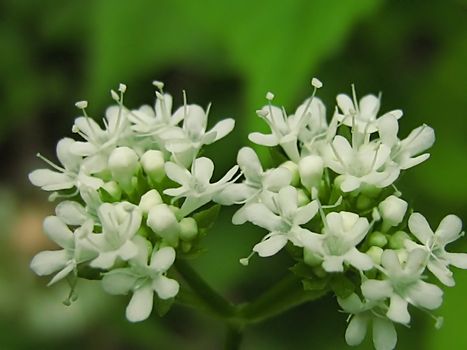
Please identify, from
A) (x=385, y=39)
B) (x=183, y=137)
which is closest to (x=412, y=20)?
(x=385, y=39)

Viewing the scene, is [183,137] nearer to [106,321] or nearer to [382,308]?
[382,308]

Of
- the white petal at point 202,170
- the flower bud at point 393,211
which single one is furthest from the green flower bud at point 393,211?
the white petal at point 202,170

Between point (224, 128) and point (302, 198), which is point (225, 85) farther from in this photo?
point (302, 198)

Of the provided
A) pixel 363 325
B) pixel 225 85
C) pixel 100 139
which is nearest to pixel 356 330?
pixel 363 325

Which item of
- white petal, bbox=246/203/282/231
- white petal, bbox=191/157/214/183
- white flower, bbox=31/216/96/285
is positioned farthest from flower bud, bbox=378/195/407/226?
white flower, bbox=31/216/96/285

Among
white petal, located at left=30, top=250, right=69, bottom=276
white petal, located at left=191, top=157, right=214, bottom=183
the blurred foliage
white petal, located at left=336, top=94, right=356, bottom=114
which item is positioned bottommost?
the blurred foliage

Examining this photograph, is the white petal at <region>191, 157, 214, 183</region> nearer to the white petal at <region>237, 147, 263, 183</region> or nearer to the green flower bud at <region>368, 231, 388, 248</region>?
the white petal at <region>237, 147, 263, 183</region>
